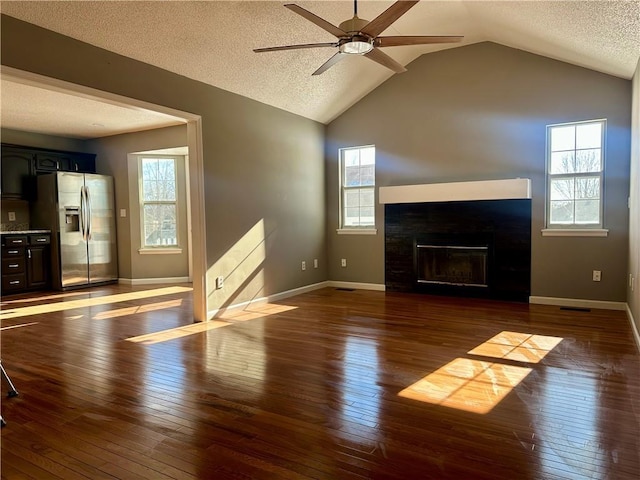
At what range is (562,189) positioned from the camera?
504 cm

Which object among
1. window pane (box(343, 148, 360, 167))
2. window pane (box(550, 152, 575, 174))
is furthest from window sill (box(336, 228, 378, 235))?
window pane (box(550, 152, 575, 174))

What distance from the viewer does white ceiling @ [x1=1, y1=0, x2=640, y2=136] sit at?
10.7 ft

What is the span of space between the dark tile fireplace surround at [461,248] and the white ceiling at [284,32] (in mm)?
1918

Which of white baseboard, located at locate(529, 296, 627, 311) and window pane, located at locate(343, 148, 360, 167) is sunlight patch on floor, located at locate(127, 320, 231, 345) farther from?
white baseboard, located at locate(529, 296, 627, 311)

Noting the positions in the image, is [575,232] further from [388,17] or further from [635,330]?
[388,17]

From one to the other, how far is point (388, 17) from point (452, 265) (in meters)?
3.79

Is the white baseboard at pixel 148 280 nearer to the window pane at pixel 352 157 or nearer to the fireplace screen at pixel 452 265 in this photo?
the window pane at pixel 352 157

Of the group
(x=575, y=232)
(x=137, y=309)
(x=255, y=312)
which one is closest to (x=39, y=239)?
(x=137, y=309)

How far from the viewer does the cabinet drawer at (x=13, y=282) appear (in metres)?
6.22

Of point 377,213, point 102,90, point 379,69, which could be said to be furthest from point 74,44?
point 377,213

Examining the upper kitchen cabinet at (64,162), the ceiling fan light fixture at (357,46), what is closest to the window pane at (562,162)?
the ceiling fan light fixture at (357,46)

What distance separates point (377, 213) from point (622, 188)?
3021 millimetres

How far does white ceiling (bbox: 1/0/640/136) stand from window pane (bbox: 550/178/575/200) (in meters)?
1.24

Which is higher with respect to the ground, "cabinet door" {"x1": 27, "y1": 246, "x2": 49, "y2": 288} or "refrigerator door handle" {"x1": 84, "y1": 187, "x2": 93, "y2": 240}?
"refrigerator door handle" {"x1": 84, "y1": 187, "x2": 93, "y2": 240}
